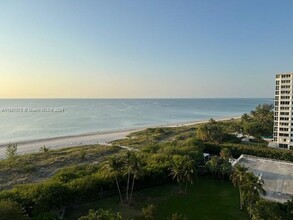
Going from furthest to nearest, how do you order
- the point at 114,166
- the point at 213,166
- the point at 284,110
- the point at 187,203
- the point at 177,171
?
the point at 284,110 → the point at 213,166 → the point at 177,171 → the point at 187,203 → the point at 114,166

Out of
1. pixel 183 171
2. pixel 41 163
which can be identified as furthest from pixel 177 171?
pixel 41 163

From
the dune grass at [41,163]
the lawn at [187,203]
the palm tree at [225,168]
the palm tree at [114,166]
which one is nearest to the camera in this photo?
the lawn at [187,203]

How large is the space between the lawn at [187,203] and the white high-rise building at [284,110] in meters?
32.4

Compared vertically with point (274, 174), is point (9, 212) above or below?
above

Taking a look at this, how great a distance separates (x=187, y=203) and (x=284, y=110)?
43.9 meters

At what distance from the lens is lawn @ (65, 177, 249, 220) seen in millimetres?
31781

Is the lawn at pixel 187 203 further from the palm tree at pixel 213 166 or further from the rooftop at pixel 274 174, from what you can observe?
the rooftop at pixel 274 174

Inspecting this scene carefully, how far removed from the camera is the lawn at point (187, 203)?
31781 mm

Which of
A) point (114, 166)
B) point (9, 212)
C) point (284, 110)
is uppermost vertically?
point (284, 110)

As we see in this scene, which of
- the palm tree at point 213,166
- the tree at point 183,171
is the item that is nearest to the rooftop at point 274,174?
the palm tree at point 213,166

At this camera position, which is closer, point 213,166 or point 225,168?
point 225,168

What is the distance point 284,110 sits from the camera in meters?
64.9

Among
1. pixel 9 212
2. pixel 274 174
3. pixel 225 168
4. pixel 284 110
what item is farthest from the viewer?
pixel 284 110

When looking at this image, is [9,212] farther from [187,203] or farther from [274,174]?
[274,174]
